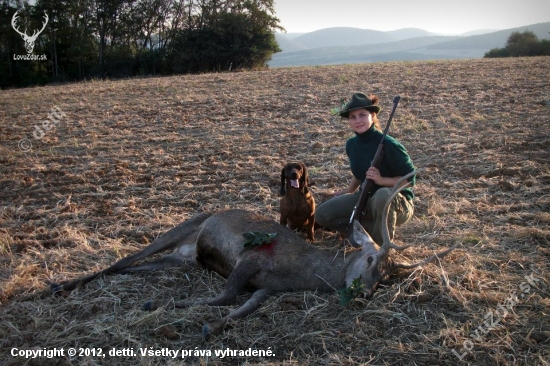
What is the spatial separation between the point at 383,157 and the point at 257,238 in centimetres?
162

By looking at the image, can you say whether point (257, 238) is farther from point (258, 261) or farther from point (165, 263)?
point (165, 263)

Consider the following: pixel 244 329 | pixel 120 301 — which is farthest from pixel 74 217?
pixel 244 329

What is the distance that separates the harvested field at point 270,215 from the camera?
3342 mm

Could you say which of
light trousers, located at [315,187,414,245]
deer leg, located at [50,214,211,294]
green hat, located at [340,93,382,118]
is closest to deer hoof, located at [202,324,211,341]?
deer leg, located at [50,214,211,294]

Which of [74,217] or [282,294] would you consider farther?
[74,217]

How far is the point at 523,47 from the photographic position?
3912 cm

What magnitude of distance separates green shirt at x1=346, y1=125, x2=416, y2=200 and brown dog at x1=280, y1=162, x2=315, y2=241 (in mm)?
624

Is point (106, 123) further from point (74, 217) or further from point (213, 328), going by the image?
point (213, 328)

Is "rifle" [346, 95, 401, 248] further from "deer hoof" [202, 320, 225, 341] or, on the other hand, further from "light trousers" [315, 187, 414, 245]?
"deer hoof" [202, 320, 225, 341]

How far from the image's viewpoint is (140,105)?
14188mm

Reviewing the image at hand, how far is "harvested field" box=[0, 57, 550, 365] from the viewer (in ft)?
11.0

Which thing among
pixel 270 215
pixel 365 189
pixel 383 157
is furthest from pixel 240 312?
pixel 270 215

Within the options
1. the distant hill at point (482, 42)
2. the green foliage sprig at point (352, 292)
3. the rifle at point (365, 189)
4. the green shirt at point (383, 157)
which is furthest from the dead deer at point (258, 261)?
the distant hill at point (482, 42)

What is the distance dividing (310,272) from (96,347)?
1803 millimetres
